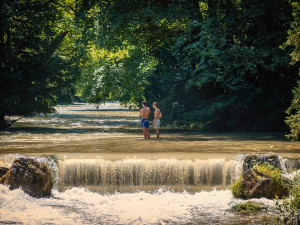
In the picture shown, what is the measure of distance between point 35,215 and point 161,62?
20.1 meters

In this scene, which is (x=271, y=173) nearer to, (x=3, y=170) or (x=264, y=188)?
(x=264, y=188)

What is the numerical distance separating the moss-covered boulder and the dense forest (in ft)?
39.9

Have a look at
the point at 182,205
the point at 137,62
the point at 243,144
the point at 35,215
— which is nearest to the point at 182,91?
the point at 137,62

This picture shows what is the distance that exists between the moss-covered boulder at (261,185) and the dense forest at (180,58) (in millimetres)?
12153

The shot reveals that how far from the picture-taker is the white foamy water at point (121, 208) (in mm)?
10758

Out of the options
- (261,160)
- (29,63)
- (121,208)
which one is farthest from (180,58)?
(121,208)

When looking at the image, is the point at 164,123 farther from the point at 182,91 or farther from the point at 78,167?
the point at 78,167

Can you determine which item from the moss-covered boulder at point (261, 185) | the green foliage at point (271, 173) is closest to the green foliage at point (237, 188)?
the moss-covered boulder at point (261, 185)

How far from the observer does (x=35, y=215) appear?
11.0m

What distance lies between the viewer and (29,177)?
12875mm

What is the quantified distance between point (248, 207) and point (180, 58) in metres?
17.2

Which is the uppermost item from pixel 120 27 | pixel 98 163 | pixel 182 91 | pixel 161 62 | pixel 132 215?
pixel 120 27

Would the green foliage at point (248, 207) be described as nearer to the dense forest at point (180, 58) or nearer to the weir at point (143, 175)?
the weir at point (143, 175)

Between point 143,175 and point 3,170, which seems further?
point 143,175
